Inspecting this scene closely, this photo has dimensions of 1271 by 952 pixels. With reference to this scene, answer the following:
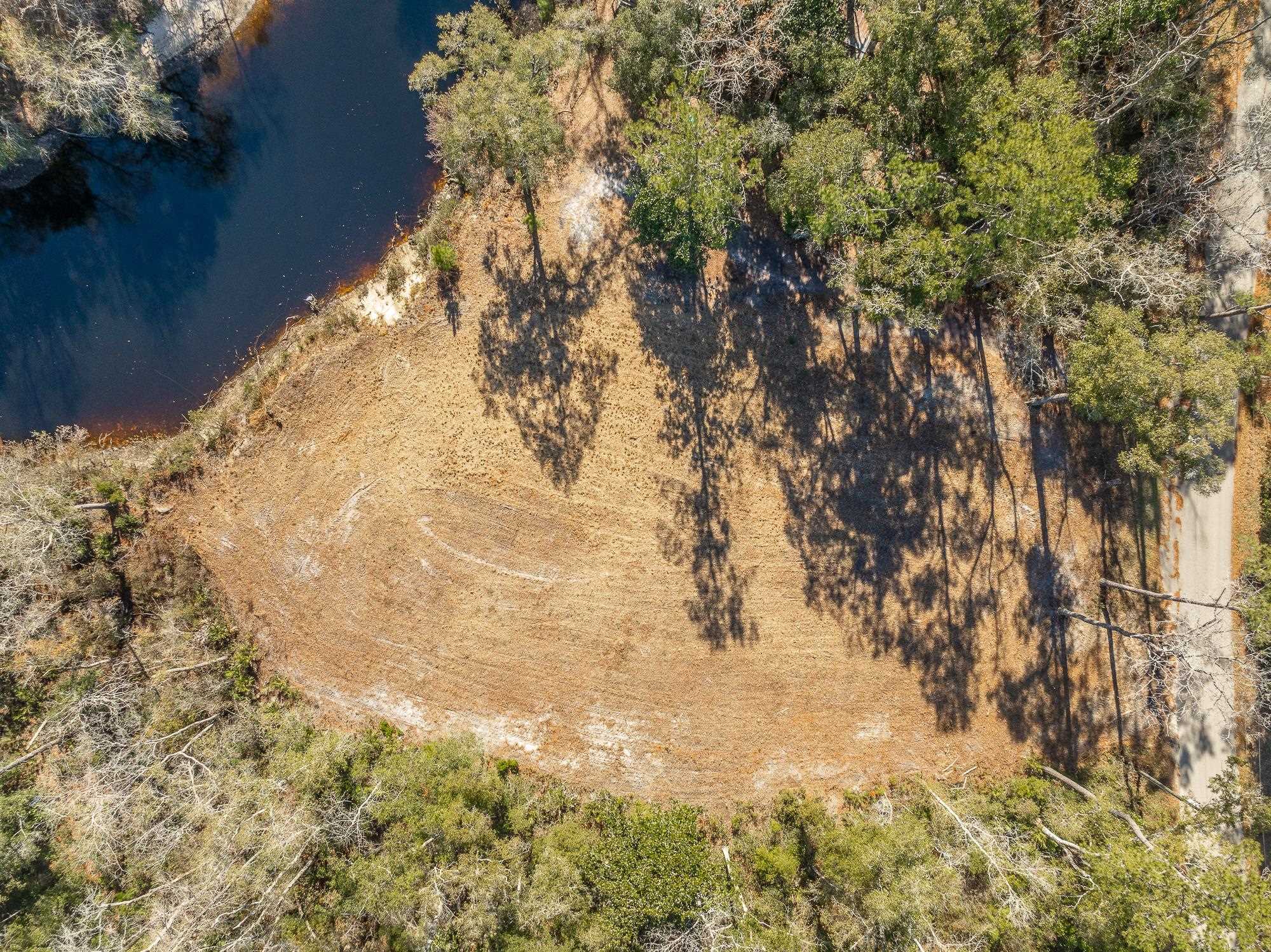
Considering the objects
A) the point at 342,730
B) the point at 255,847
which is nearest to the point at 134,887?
the point at 255,847

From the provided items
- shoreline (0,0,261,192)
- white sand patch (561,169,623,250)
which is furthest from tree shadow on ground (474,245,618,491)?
shoreline (0,0,261,192)

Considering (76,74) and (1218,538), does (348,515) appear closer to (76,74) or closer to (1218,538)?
(76,74)

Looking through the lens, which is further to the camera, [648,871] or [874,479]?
[874,479]

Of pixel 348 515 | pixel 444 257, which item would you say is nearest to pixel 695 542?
pixel 348 515

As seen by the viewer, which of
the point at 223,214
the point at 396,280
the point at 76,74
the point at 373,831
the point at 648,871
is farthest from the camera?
the point at 223,214

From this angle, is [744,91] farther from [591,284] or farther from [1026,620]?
[1026,620]
